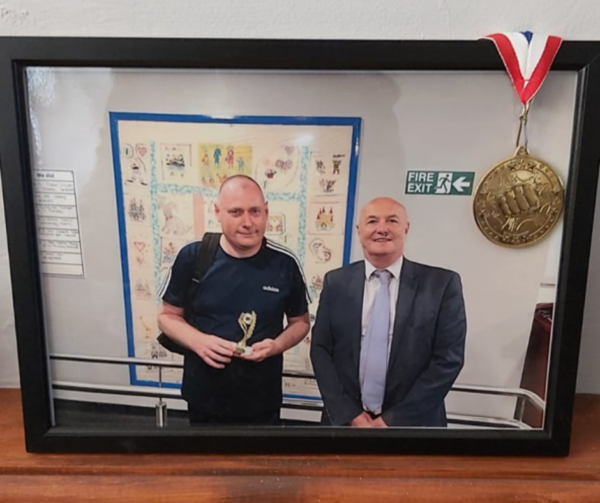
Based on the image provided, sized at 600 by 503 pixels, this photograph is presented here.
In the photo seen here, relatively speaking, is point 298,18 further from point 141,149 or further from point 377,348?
point 377,348

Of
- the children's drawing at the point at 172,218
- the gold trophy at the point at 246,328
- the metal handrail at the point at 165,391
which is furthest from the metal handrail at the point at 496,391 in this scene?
the children's drawing at the point at 172,218

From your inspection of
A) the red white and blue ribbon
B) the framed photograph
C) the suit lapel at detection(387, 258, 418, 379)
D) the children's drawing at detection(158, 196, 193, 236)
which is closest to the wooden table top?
the framed photograph

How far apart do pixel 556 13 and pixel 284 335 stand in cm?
42

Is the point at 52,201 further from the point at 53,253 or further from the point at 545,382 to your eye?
the point at 545,382

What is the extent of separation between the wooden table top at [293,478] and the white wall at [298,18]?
432mm

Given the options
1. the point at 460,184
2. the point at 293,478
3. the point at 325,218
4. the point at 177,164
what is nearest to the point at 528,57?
the point at 460,184

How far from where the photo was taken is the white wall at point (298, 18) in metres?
0.62

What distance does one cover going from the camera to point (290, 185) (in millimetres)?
615

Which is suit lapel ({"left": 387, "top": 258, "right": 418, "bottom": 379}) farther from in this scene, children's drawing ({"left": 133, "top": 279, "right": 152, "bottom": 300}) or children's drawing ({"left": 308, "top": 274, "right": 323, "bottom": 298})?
children's drawing ({"left": 133, "top": 279, "right": 152, "bottom": 300})

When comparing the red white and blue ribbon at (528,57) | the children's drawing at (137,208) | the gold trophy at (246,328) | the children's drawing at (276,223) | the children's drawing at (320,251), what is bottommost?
the gold trophy at (246,328)

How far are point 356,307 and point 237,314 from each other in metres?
0.12

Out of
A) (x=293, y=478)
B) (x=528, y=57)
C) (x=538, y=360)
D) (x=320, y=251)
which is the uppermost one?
(x=528, y=57)

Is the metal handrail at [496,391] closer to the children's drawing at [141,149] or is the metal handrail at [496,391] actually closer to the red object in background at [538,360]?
the red object in background at [538,360]

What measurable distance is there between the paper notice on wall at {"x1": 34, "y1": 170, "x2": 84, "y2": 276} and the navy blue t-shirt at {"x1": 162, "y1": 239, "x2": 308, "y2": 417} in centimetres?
10
